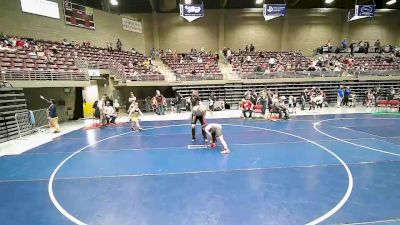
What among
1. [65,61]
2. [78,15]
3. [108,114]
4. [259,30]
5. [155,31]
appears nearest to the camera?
[108,114]

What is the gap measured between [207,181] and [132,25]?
26.3 metres

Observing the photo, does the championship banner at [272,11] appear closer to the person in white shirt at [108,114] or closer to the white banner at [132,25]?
the white banner at [132,25]

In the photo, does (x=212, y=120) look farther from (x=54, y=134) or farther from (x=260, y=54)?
(x=260, y=54)

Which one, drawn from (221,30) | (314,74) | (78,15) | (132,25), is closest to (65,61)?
(78,15)

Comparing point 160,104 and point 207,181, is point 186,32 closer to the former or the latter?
point 160,104

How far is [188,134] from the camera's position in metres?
11.8

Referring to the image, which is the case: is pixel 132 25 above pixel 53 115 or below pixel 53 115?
above

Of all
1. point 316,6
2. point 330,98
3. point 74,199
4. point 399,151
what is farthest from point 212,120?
point 316,6

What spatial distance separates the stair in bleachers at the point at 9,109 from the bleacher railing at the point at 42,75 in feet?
5.27

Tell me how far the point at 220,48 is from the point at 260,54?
17.8 ft

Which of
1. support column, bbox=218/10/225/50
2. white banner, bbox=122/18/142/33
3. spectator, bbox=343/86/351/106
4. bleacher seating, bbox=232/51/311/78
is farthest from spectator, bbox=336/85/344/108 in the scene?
white banner, bbox=122/18/142/33

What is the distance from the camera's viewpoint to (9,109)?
12.2 metres

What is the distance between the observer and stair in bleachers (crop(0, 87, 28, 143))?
11.5 m

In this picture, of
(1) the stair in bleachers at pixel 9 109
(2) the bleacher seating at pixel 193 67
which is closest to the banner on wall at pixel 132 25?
(2) the bleacher seating at pixel 193 67
